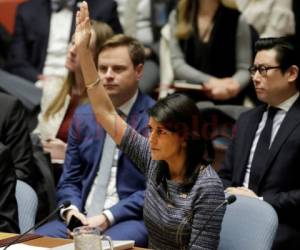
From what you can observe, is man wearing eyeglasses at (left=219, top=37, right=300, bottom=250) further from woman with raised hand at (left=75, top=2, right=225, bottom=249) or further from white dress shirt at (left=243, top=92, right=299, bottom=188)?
woman with raised hand at (left=75, top=2, right=225, bottom=249)

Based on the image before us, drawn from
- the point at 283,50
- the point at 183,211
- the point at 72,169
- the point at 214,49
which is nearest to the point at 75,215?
the point at 72,169

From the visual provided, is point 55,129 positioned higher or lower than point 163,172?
lower

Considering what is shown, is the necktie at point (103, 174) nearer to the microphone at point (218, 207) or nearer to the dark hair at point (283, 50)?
the dark hair at point (283, 50)

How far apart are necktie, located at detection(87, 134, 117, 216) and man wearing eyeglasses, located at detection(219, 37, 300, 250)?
54 centimetres

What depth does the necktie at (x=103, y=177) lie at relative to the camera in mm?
3236

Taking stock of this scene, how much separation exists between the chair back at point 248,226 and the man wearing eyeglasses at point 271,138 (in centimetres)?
64

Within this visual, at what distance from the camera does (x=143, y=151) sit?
2576 mm

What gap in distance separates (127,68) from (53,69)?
1.42 m

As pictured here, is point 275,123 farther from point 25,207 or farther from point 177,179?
point 25,207

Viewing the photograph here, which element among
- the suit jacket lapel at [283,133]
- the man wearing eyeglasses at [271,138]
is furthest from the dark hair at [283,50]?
the suit jacket lapel at [283,133]

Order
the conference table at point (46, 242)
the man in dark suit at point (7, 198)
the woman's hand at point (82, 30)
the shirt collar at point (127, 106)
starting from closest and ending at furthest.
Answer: the conference table at point (46, 242) → the woman's hand at point (82, 30) → the man in dark suit at point (7, 198) → the shirt collar at point (127, 106)

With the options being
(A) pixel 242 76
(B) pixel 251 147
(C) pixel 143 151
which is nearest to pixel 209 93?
(A) pixel 242 76

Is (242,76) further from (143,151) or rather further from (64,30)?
(143,151)

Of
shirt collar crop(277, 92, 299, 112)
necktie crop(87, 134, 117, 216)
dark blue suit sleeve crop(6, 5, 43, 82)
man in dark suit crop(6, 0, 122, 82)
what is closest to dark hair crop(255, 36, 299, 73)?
shirt collar crop(277, 92, 299, 112)
